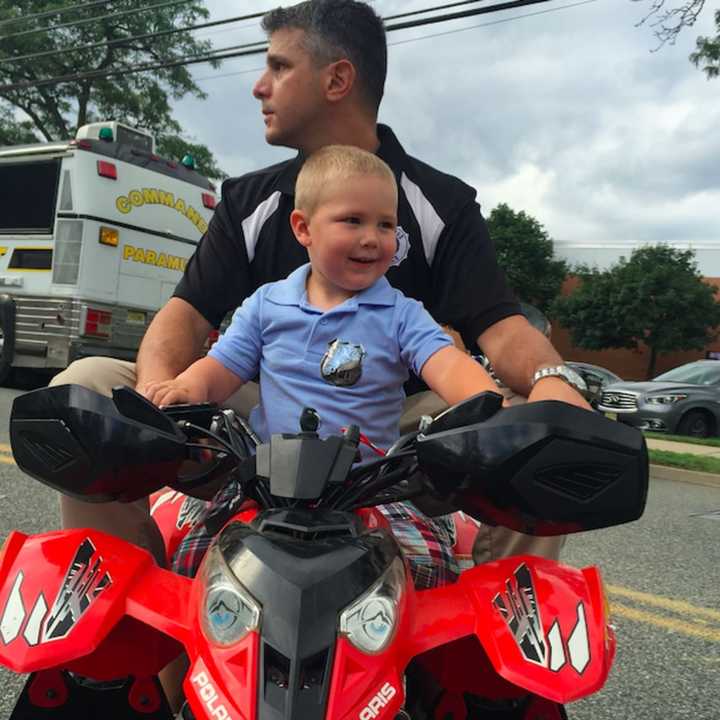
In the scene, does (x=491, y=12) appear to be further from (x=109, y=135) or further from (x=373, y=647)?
(x=373, y=647)

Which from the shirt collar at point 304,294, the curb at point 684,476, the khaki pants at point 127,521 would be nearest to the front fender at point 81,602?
the khaki pants at point 127,521

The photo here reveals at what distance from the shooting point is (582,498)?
3.53 ft

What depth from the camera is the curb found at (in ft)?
26.1

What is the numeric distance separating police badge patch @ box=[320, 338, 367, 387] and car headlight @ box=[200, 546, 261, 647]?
1.97 ft

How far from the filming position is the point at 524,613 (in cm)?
116

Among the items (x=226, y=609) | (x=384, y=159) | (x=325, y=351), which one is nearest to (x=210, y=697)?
(x=226, y=609)

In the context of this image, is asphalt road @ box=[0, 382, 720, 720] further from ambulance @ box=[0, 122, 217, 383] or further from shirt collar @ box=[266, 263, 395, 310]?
ambulance @ box=[0, 122, 217, 383]

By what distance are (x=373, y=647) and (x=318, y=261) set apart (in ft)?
2.99

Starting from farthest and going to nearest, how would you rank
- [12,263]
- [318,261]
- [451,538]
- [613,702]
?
[12,263] → [613,702] → [451,538] → [318,261]

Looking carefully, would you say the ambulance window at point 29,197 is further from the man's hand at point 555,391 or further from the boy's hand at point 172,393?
the man's hand at point 555,391

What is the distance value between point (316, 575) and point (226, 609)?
13cm

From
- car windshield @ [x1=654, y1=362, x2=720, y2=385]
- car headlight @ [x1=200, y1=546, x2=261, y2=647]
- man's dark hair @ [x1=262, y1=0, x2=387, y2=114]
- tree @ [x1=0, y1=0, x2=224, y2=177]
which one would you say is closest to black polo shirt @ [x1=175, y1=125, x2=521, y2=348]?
man's dark hair @ [x1=262, y1=0, x2=387, y2=114]

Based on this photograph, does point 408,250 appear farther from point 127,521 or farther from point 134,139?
point 134,139

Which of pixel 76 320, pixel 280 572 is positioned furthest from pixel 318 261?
pixel 76 320
